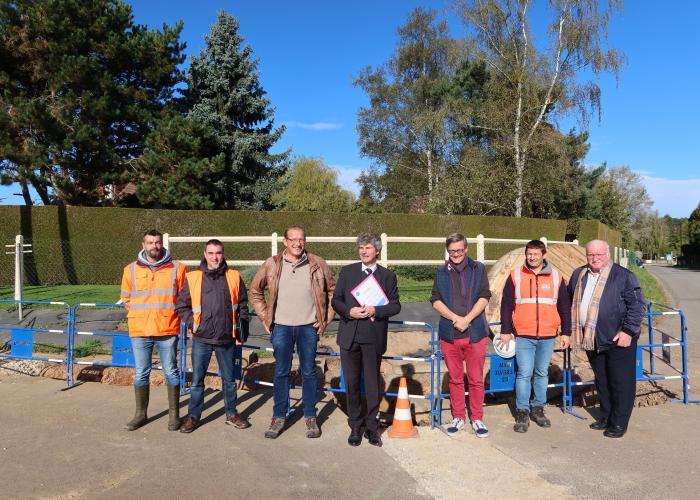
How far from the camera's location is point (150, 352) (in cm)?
489

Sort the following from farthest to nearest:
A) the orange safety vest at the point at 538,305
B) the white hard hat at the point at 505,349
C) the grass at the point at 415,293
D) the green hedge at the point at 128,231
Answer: the green hedge at the point at 128,231 → the grass at the point at 415,293 → the white hard hat at the point at 505,349 → the orange safety vest at the point at 538,305

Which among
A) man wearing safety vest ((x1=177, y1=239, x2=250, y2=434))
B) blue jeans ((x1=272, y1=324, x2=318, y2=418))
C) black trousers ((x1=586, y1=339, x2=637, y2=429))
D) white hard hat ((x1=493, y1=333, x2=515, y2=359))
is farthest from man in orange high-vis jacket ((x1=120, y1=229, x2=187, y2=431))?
black trousers ((x1=586, y1=339, x2=637, y2=429))

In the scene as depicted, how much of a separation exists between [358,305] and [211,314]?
130 centimetres

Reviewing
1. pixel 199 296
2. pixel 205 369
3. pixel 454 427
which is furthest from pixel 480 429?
pixel 199 296

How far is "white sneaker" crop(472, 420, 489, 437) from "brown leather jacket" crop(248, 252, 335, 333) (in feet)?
5.29

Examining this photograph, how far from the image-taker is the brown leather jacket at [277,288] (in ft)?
15.4

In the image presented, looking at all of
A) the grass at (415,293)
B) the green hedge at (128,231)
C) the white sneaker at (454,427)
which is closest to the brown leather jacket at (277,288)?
the white sneaker at (454,427)

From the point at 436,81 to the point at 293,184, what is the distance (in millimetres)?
15533

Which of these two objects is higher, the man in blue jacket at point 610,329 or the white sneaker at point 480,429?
the man in blue jacket at point 610,329

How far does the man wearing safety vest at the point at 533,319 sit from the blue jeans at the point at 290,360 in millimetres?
1825

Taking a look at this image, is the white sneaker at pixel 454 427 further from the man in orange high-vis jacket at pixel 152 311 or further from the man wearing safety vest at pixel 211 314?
the man in orange high-vis jacket at pixel 152 311

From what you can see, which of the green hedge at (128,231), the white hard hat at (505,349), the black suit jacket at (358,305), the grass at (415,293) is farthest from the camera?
the green hedge at (128,231)

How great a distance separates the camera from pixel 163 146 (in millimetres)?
18859

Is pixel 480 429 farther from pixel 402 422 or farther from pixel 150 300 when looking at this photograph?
pixel 150 300
